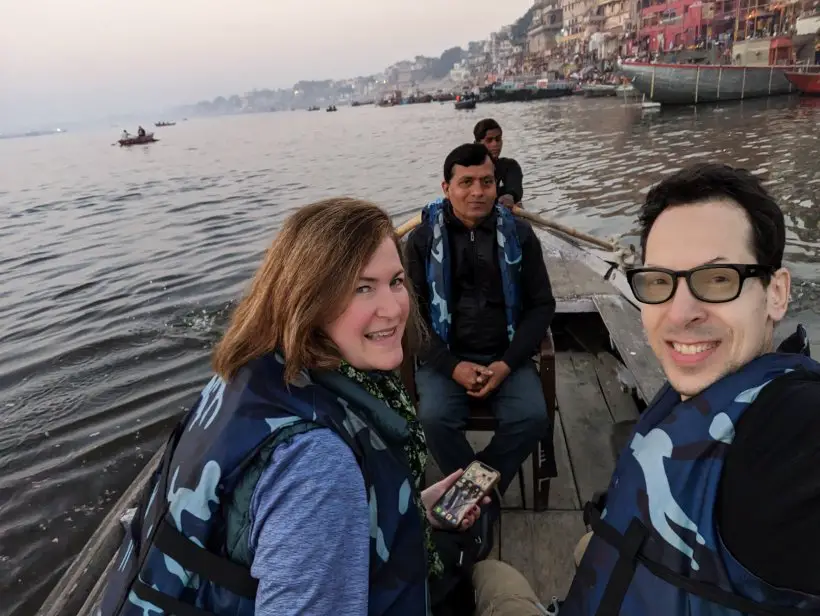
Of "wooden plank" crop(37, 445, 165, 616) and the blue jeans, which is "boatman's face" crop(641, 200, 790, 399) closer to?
the blue jeans

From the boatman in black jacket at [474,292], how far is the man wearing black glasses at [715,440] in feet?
5.56

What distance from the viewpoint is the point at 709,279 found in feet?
4.46

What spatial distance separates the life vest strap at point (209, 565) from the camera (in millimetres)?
1215

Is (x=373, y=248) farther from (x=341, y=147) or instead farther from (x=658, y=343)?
(x=341, y=147)

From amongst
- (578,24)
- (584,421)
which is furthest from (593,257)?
(578,24)

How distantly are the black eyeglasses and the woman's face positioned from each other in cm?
68

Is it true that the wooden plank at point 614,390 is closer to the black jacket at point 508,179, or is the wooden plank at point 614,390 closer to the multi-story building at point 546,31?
the black jacket at point 508,179

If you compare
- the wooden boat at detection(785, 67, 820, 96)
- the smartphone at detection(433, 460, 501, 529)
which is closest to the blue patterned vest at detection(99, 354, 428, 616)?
the smartphone at detection(433, 460, 501, 529)

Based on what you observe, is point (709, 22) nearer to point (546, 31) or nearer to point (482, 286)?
point (546, 31)

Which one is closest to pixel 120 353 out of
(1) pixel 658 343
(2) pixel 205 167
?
(1) pixel 658 343

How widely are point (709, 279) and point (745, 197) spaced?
0.23 metres

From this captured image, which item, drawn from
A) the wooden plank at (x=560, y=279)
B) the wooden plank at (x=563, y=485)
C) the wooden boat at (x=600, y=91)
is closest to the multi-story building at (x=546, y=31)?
the wooden boat at (x=600, y=91)

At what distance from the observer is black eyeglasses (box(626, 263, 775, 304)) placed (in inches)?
52.3

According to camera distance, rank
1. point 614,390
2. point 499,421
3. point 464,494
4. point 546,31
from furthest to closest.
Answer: point 546,31 → point 614,390 → point 499,421 → point 464,494
